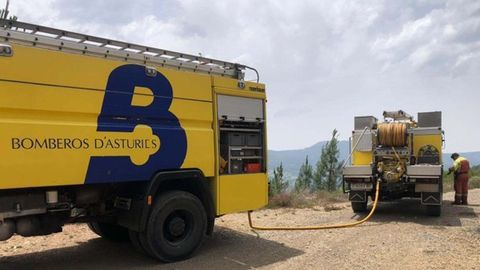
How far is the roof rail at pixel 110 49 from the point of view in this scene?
592 centimetres

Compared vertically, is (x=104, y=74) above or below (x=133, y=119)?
above

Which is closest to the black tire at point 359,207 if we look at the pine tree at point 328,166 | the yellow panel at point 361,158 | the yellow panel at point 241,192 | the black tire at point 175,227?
the yellow panel at point 361,158

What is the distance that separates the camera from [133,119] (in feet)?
21.9

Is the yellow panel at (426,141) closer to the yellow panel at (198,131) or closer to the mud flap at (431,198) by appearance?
the mud flap at (431,198)

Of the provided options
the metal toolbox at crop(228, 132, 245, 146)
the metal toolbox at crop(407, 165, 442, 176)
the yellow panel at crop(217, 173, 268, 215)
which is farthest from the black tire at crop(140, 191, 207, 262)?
the metal toolbox at crop(407, 165, 442, 176)

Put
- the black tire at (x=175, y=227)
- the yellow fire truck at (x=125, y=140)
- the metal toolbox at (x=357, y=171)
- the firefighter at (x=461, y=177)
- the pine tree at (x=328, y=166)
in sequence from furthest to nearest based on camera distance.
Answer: the pine tree at (x=328, y=166), the firefighter at (x=461, y=177), the metal toolbox at (x=357, y=171), the black tire at (x=175, y=227), the yellow fire truck at (x=125, y=140)

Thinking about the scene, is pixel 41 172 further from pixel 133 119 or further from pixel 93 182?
pixel 133 119

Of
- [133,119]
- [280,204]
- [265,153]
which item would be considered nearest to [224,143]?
[265,153]

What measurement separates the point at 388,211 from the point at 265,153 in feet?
19.3

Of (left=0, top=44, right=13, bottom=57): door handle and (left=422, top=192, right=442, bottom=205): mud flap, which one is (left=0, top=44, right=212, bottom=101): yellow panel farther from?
(left=422, top=192, right=442, bottom=205): mud flap

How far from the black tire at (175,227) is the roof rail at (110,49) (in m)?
2.07

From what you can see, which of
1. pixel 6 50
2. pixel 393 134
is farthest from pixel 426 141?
pixel 6 50

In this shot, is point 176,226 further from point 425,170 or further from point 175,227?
point 425,170

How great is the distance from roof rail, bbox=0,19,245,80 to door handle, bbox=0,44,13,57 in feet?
0.95
